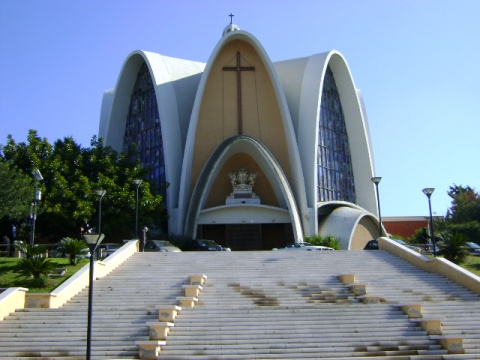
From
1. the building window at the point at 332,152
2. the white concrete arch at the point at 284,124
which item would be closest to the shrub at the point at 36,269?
Answer: the white concrete arch at the point at 284,124

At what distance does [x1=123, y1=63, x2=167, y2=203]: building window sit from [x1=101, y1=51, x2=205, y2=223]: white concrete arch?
23.1 inches

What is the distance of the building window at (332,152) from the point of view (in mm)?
40250

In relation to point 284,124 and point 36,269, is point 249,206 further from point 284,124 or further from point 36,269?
point 36,269

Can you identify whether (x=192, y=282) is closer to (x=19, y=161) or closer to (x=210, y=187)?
(x=19, y=161)

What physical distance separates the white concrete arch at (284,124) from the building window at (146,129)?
6.35 ft

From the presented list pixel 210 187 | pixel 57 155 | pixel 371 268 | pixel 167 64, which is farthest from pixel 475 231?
pixel 57 155

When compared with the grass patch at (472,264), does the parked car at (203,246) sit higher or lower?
higher

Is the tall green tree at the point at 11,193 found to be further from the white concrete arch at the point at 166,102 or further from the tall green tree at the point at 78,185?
the white concrete arch at the point at 166,102

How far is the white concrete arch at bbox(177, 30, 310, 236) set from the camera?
36.1m

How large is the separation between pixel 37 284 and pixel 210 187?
64.4 feet

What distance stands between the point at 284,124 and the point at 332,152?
20.2ft

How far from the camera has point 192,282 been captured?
58.2 feet

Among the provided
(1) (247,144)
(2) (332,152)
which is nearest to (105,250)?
(1) (247,144)

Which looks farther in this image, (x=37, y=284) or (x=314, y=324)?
(x=37, y=284)
